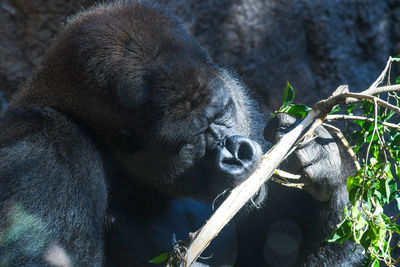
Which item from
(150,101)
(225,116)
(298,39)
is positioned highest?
(150,101)

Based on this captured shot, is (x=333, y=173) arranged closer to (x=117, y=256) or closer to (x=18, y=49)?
(x=117, y=256)

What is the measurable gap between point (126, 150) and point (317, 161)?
1.06m

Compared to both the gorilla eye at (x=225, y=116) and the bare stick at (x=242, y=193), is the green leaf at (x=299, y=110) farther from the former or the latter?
the gorilla eye at (x=225, y=116)

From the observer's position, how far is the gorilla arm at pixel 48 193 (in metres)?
2.19

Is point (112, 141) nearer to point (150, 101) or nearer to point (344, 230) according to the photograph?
point (150, 101)

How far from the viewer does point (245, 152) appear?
239 cm

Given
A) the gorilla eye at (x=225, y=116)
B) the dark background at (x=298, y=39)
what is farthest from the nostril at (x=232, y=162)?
the dark background at (x=298, y=39)

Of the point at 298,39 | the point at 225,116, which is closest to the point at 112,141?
the point at 225,116

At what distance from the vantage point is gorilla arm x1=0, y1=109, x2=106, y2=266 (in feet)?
7.18

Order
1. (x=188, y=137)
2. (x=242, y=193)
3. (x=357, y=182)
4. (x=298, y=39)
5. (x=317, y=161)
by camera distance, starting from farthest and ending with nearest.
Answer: (x=298, y=39), (x=317, y=161), (x=188, y=137), (x=357, y=182), (x=242, y=193)

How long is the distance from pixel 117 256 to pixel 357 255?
1519 mm

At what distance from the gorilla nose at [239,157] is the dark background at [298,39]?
2.05 m

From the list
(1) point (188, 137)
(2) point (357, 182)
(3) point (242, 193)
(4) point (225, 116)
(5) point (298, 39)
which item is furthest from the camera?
(5) point (298, 39)

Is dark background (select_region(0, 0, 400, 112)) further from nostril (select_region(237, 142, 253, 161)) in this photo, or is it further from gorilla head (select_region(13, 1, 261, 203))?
nostril (select_region(237, 142, 253, 161))
